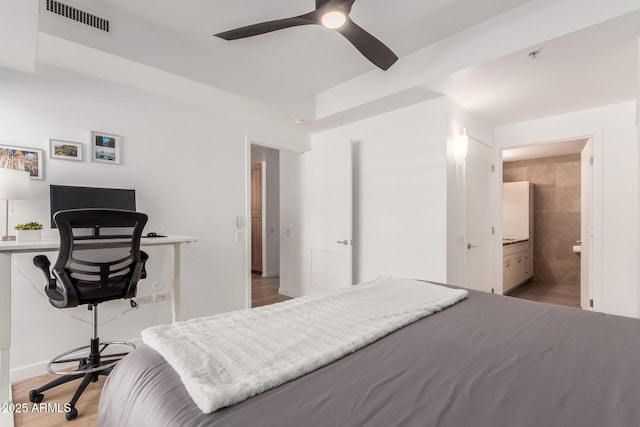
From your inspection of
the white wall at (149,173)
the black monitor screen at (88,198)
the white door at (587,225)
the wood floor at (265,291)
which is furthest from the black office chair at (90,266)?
the white door at (587,225)

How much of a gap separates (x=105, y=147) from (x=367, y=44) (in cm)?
226

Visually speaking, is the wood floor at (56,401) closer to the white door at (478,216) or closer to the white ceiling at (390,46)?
the white ceiling at (390,46)

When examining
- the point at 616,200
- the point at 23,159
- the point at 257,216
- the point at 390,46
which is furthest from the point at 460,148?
the point at 257,216

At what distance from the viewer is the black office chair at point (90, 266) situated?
6.16 feet

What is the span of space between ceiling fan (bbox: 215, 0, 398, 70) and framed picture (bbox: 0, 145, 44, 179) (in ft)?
5.48

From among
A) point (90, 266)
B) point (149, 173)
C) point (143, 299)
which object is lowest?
point (143, 299)

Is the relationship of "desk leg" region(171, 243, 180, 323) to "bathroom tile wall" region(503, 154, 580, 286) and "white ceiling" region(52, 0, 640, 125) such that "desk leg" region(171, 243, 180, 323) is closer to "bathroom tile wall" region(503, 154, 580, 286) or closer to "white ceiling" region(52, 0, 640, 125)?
"white ceiling" region(52, 0, 640, 125)

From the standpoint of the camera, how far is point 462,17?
223 centimetres

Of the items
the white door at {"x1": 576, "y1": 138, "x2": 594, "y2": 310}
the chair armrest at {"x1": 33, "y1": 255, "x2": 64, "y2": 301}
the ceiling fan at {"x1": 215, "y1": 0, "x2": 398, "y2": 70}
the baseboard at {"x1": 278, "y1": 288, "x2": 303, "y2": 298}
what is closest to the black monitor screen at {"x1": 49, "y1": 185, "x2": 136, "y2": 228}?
the chair armrest at {"x1": 33, "y1": 255, "x2": 64, "y2": 301}

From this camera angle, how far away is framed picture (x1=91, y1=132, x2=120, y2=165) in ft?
8.41

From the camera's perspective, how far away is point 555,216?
5367mm

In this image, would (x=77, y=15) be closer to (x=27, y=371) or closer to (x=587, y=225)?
(x=27, y=371)

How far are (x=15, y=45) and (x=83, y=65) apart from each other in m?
0.48

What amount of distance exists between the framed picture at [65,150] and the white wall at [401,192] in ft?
8.91
